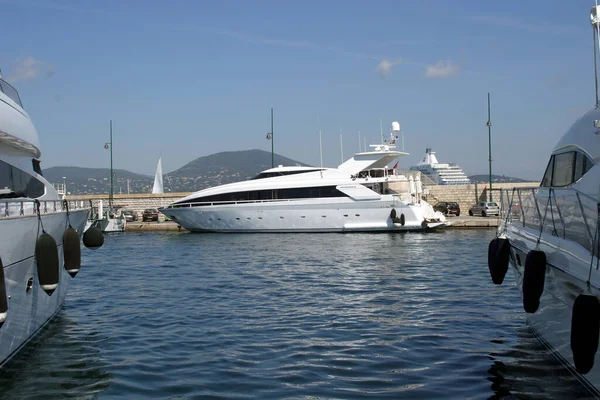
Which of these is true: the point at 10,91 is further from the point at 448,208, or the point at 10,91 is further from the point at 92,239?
the point at 448,208

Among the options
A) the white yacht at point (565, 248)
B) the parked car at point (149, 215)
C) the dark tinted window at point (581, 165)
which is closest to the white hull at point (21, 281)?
the white yacht at point (565, 248)

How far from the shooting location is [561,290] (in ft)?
24.5

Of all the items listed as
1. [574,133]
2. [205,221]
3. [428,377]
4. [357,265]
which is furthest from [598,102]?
[205,221]

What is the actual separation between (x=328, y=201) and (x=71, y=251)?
963 inches

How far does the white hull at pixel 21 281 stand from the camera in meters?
7.88

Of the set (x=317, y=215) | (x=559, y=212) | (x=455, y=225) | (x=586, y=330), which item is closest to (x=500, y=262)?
(x=559, y=212)

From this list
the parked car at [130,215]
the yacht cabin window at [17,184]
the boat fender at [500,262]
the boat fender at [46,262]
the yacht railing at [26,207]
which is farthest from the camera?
the parked car at [130,215]

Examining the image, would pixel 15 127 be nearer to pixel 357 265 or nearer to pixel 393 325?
pixel 393 325

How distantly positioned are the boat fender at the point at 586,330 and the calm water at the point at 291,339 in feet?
4.99

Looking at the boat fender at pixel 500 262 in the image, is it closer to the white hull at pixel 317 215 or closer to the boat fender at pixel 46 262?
the boat fender at pixel 46 262

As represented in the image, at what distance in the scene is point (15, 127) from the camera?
10914 mm

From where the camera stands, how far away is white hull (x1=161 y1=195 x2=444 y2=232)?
34.4 meters

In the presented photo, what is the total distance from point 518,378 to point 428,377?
1188 millimetres

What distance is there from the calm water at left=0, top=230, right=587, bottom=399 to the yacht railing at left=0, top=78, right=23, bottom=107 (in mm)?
4365
